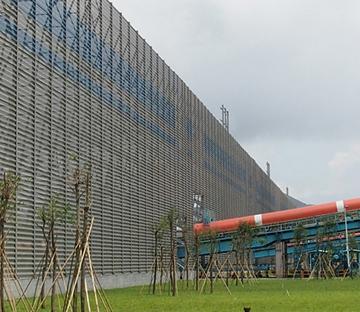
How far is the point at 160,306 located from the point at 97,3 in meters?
17.8

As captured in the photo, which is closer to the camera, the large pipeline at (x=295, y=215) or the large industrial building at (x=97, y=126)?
the large industrial building at (x=97, y=126)

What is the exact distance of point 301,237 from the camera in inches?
2115

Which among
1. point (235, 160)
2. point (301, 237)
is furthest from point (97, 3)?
point (235, 160)

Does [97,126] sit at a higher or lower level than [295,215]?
higher

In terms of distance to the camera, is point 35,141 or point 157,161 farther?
point 157,161

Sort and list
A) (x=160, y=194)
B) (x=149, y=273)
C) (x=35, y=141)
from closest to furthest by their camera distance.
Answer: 1. (x=35, y=141)
2. (x=149, y=273)
3. (x=160, y=194)

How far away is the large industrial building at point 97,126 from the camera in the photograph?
88.1ft

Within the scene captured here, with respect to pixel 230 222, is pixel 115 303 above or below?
below

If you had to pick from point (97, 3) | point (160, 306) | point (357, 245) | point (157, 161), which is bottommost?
point (160, 306)

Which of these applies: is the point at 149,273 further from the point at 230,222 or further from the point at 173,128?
the point at 230,222

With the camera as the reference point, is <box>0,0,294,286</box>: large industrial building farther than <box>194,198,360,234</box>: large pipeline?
No

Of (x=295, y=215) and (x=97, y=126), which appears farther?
(x=295, y=215)

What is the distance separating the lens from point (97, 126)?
114ft

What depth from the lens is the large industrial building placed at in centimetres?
2684
